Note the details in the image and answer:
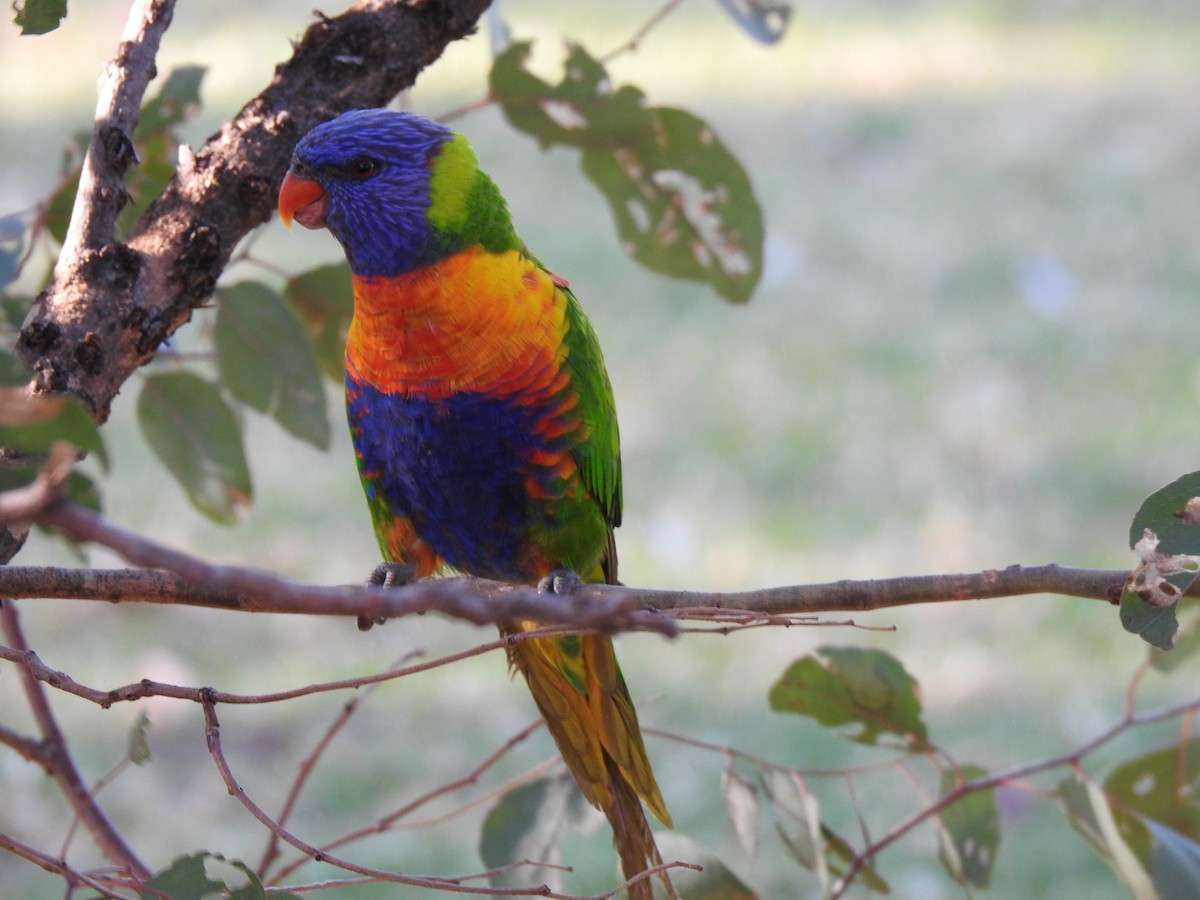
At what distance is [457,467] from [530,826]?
37 centimetres

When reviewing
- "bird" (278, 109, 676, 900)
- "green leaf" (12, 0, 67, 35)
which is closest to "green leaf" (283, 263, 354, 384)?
"bird" (278, 109, 676, 900)

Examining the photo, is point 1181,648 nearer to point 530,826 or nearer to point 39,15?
point 530,826

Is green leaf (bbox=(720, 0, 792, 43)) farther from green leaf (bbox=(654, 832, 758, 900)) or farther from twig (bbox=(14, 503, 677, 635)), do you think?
twig (bbox=(14, 503, 677, 635))

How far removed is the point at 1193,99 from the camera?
4.73m

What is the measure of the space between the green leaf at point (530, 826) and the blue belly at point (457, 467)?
0.24m

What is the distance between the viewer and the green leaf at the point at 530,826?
1257 millimetres

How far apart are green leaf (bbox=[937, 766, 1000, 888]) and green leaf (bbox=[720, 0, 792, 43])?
816 millimetres

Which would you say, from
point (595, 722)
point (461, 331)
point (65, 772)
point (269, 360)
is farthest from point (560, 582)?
point (65, 772)

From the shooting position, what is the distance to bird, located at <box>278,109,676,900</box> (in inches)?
52.1

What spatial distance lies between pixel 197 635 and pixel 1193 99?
3.94m

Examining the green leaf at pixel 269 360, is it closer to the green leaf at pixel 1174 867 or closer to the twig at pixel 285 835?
the twig at pixel 285 835

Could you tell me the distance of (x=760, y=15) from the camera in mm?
1484

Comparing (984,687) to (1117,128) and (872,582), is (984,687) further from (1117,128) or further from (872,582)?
(1117,128)

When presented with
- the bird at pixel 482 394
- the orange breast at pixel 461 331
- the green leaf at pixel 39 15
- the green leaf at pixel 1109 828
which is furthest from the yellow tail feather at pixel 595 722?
the green leaf at pixel 39 15
